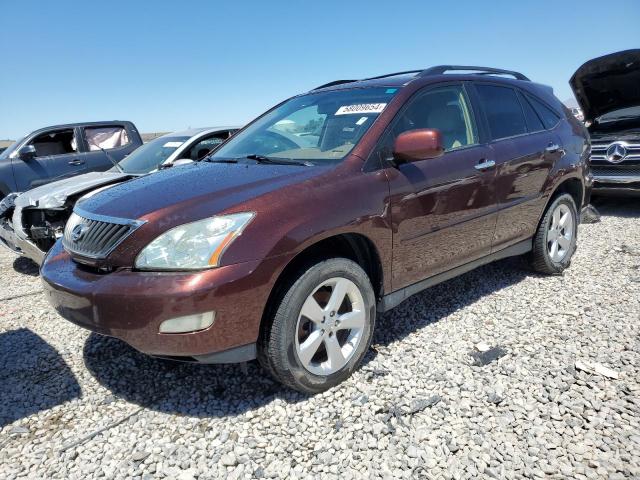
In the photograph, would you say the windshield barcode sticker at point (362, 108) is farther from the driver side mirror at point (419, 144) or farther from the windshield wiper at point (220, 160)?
the windshield wiper at point (220, 160)

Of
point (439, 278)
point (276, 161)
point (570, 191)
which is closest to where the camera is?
point (276, 161)

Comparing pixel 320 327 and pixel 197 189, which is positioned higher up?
pixel 197 189

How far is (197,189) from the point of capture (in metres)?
2.54

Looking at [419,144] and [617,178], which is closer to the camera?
[419,144]

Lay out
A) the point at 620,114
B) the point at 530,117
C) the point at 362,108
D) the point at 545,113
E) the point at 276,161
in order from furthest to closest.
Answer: the point at 620,114, the point at 545,113, the point at 530,117, the point at 362,108, the point at 276,161

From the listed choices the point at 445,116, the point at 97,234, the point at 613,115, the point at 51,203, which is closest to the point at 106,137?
the point at 51,203

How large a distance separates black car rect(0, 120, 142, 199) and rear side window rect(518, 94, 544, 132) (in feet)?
21.3

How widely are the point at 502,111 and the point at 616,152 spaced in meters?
3.95

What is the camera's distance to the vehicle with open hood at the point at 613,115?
6.53 metres

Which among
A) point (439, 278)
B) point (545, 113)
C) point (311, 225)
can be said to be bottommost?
point (439, 278)

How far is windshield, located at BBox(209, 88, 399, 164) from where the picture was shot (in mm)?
2971

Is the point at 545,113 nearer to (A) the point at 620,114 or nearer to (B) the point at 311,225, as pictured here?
(B) the point at 311,225

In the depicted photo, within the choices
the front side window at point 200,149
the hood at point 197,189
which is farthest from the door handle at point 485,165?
the front side window at point 200,149

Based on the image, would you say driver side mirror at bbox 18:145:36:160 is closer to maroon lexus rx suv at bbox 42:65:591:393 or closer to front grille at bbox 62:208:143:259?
maroon lexus rx suv at bbox 42:65:591:393
